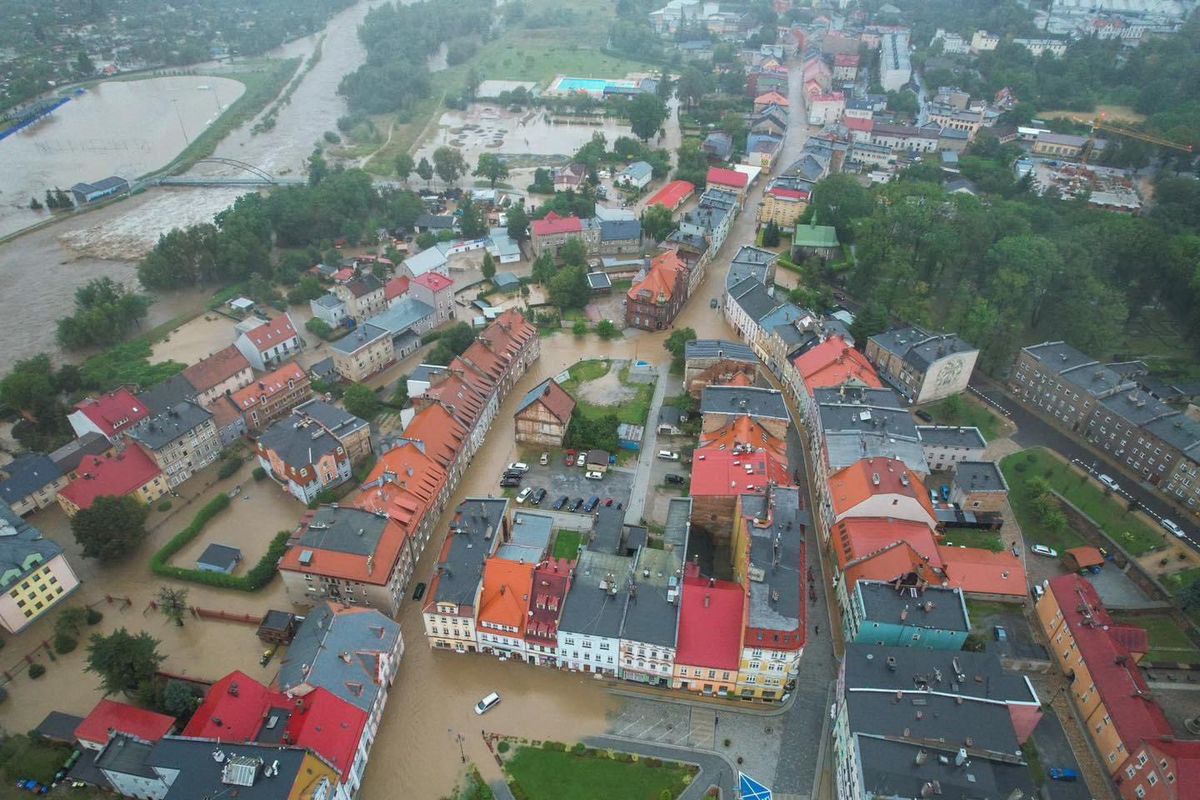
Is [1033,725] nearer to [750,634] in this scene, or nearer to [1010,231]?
[750,634]

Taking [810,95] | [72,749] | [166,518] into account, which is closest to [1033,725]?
[72,749]

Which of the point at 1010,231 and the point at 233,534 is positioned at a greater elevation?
the point at 1010,231

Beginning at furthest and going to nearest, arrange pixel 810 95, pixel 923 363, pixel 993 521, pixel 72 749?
pixel 810 95 → pixel 923 363 → pixel 993 521 → pixel 72 749

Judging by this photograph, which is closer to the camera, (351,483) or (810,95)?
(351,483)

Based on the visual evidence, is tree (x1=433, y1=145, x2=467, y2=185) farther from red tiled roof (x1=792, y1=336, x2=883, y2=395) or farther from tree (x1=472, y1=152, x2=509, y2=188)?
red tiled roof (x1=792, y1=336, x2=883, y2=395)

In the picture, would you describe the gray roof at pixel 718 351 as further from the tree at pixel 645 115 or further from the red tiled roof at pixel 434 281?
the tree at pixel 645 115

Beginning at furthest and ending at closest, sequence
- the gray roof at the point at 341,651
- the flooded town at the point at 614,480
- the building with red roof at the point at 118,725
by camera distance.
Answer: the gray roof at the point at 341,651 < the flooded town at the point at 614,480 < the building with red roof at the point at 118,725

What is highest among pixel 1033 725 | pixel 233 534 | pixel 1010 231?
pixel 1010 231

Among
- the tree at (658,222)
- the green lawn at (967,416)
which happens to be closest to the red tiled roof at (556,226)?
the tree at (658,222)
